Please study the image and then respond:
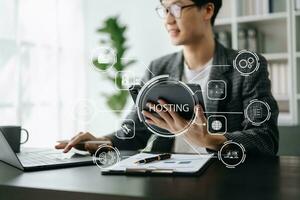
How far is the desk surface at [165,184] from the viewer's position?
512mm

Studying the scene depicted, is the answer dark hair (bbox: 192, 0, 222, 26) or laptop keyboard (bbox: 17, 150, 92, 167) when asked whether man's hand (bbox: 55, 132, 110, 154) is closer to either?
laptop keyboard (bbox: 17, 150, 92, 167)

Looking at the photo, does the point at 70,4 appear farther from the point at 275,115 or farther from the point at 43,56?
the point at 275,115

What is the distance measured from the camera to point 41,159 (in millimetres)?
821

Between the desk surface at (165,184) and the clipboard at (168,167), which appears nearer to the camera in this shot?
the desk surface at (165,184)

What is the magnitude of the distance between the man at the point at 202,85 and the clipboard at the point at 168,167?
31mm

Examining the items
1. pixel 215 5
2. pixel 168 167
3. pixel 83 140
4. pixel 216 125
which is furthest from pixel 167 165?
pixel 215 5

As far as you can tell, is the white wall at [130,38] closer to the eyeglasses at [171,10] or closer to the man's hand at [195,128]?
the eyeglasses at [171,10]

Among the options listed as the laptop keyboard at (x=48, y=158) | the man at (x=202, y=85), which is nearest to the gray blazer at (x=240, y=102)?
the man at (x=202, y=85)

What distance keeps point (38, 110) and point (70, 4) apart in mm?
313

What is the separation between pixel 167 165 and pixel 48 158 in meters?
0.30

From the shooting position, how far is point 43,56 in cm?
104

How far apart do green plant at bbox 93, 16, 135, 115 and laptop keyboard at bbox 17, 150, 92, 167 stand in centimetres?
14

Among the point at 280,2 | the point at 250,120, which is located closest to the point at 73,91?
the point at 250,120

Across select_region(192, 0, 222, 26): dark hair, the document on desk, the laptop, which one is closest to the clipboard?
the document on desk
